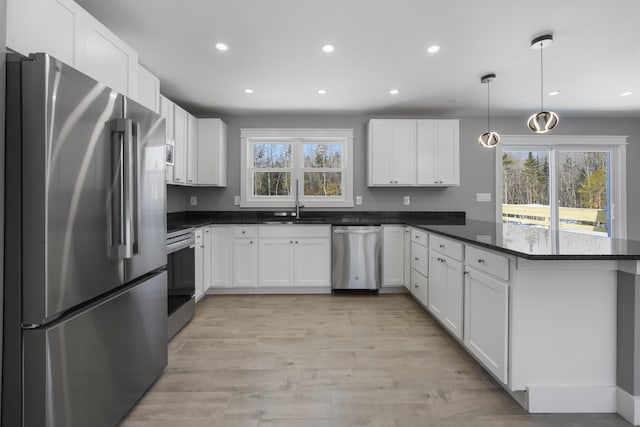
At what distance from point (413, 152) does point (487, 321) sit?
2.71 m

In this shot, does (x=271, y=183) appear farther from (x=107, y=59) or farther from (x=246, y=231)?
(x=107, y=59)

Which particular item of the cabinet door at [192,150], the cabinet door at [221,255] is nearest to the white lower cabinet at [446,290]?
the cabinet door at [221,255]

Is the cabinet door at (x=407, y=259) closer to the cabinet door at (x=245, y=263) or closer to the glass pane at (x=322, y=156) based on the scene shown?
the glass pane at (x=322, y=156)

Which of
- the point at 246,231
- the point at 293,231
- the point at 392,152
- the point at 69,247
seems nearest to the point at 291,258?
the point at 293,231

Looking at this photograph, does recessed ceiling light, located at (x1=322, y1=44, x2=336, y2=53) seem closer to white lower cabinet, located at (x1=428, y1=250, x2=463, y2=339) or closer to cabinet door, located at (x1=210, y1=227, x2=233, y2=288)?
white lower cabinet, located at (x1=428, y1=250, x2=463, y2=339)

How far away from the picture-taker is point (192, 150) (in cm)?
398

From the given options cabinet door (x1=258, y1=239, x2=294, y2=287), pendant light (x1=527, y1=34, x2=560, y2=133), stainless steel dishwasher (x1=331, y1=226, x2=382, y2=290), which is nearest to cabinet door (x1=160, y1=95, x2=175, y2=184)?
cabinet door (x1=258, y1=239, x2=294, y2=287)

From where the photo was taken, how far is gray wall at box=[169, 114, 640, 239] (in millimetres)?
4496

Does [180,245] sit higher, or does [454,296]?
[180,245]

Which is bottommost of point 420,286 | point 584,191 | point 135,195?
point 420,286

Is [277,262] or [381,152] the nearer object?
[277,262]

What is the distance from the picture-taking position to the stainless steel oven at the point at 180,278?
266 cm

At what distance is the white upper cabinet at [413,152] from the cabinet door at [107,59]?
2842 millimetres

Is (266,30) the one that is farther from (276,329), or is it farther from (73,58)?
(276,329)
